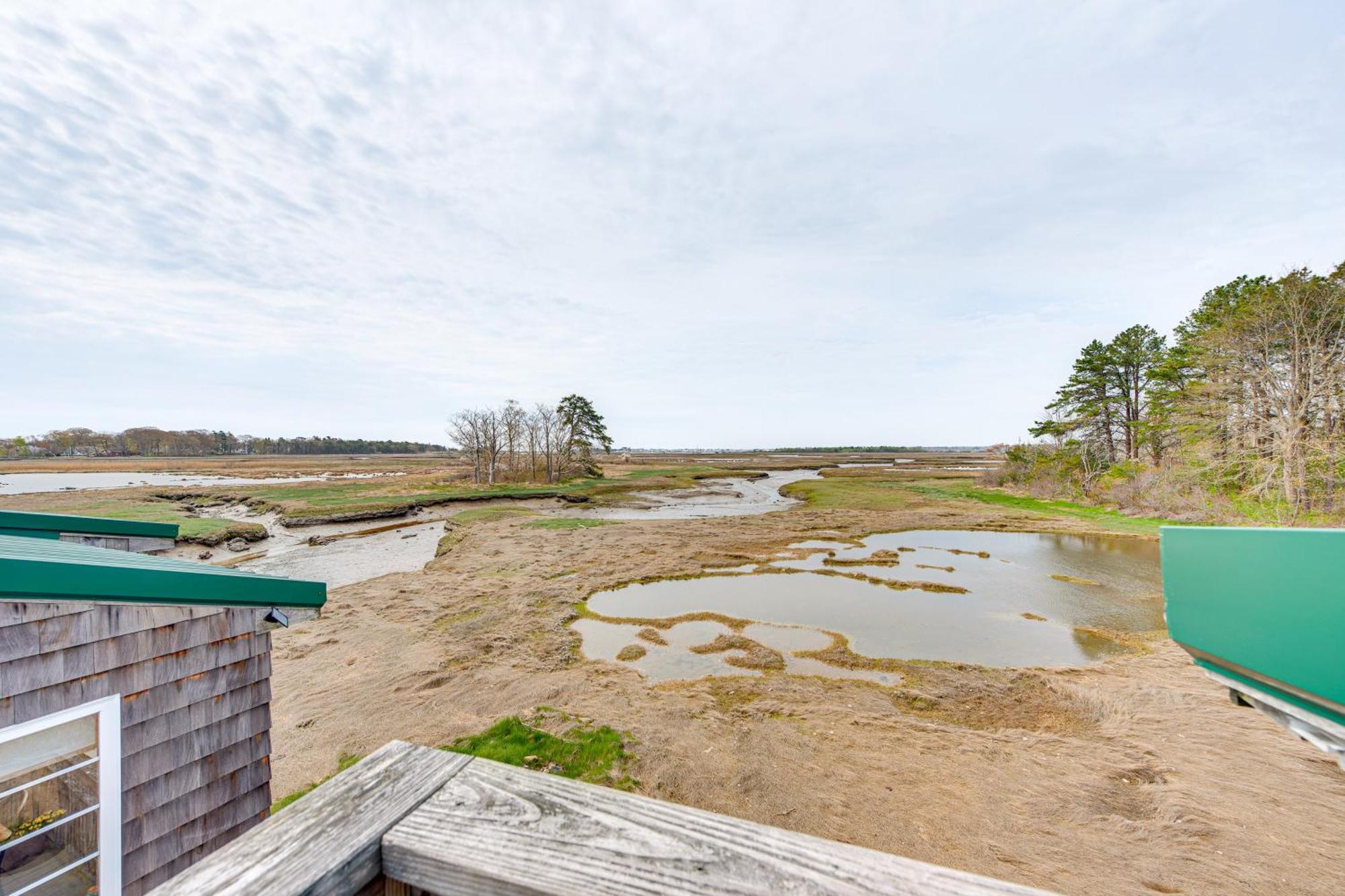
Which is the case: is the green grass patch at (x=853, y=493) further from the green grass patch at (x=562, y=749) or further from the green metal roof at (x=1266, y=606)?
the green metal roof at (x=1266, y=606)

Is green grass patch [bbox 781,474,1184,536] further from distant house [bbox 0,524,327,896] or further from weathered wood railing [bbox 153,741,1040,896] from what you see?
distant house [bbox 0,524,327,896]

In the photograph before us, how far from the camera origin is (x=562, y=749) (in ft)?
18.0

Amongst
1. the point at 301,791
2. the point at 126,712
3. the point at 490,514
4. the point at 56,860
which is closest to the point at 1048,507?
the point at 490,514

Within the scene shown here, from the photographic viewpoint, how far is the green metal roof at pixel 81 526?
17.0 ft

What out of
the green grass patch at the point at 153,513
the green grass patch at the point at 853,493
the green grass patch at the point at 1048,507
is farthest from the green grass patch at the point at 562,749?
the green grass patch at the point at 853,493

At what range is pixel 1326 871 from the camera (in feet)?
12.4

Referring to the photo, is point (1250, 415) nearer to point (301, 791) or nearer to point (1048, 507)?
point (1048, 507)

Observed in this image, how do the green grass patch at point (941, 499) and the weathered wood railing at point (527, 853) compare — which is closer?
the weathered wood railing at point (527, 853)

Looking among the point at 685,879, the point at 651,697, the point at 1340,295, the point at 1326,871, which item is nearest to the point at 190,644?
the point at 685,879

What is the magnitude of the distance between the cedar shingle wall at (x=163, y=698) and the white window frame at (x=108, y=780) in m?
0.04

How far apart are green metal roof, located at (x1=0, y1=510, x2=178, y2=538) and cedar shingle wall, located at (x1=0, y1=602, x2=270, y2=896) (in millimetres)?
3593

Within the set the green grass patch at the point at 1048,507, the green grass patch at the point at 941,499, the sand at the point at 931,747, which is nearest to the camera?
the sand at the point at 931,747

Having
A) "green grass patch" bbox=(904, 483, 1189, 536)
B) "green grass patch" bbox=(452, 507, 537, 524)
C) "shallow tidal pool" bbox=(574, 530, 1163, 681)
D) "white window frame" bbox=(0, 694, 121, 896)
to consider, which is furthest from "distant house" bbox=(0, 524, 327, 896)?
"green grass patch" bbox=(904, 483, 1189, 536)

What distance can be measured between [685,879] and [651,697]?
21.9ft
